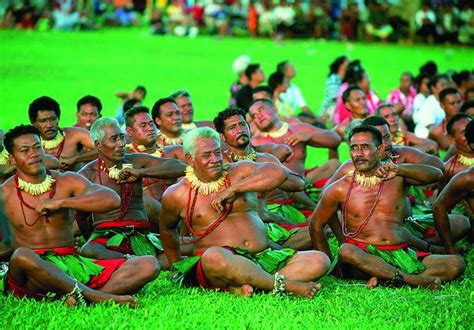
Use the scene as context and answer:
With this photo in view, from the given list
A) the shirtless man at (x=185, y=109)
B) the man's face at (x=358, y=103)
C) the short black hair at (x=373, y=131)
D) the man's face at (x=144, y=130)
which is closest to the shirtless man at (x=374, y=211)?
the short black hair at (x=373, y=131)

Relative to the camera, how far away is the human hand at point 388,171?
8.13 meters

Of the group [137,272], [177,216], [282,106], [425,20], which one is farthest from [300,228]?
[425,20]

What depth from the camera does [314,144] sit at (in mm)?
11273

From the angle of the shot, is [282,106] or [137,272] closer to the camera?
[137,272]

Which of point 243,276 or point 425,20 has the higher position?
point 425,20

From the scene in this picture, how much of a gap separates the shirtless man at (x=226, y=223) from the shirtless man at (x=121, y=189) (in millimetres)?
810

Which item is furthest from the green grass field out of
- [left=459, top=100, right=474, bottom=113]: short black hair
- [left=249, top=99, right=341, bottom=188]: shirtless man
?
[left=249, top=99, right=341, bottom=188]: shirtless man

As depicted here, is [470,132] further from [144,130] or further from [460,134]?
[144,130]

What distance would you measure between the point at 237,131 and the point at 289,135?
6.42 feet

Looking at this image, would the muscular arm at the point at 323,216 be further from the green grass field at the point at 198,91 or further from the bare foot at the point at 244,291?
the bare foot at the point at 244,291

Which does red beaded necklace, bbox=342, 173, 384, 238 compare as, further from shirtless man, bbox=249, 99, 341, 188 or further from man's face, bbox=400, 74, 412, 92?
man's face, bbox=400, 74, 412, 92

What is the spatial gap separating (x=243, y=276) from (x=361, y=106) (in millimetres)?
5776

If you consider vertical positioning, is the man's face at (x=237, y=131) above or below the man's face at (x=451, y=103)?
above

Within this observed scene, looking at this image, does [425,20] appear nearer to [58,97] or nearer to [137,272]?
[58,97]
